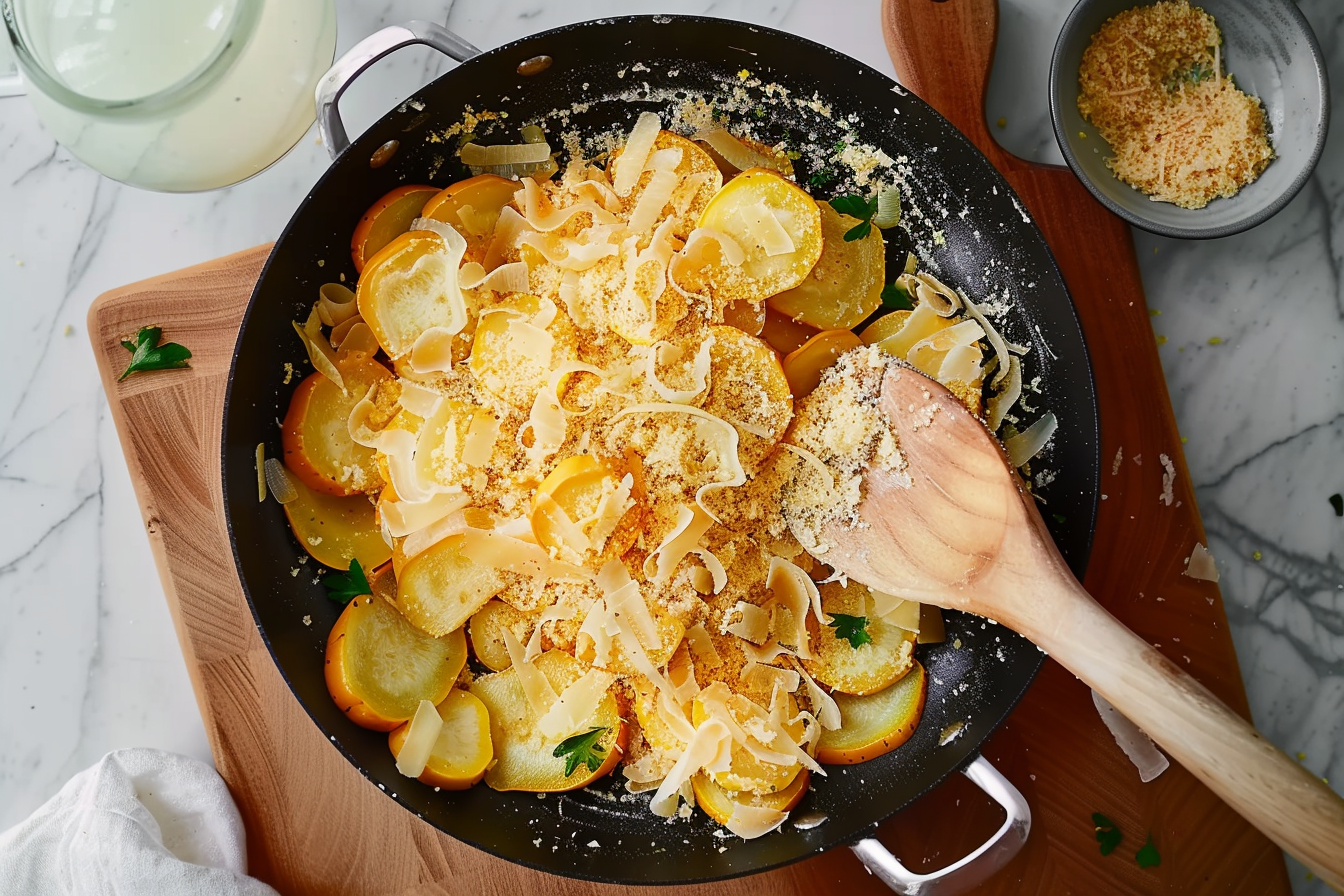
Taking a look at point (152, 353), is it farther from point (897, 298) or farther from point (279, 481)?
point (897, 298)

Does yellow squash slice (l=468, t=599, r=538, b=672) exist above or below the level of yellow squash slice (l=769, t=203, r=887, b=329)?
below

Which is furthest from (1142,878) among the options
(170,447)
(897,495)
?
(170,447)

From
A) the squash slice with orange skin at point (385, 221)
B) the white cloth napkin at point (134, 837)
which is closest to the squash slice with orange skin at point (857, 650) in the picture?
the squash slice with orange skin at point (385, 221)

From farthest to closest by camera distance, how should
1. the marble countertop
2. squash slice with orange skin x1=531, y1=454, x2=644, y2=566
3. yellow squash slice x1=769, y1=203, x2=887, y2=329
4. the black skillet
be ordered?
1. the marble countertop
2. yellow squash slice x1=769, y1=203, x2=887, y2=329
3. the black skillet
4. squash slice with orange skin x1=531, y1=454, x2=644, y2=566

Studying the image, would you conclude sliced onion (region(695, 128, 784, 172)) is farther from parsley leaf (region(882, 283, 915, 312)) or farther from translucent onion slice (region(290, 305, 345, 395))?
translucent onion slice (region(290, 305, 345, 395))

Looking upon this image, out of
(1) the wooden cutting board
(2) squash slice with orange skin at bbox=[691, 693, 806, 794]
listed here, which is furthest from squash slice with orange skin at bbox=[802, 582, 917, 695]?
(1) the wooden cutting board

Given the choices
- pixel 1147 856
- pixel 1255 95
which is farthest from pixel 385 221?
pixel 1147 856

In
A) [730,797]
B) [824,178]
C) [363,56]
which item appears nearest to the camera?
[363,56]
